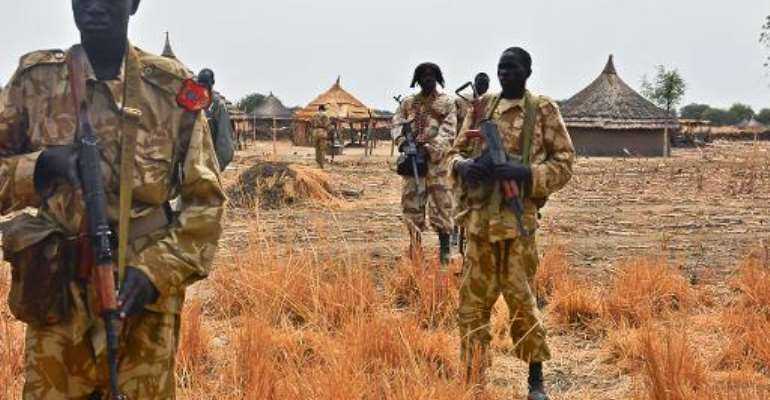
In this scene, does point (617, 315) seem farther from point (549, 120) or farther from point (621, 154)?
point (621, 154)

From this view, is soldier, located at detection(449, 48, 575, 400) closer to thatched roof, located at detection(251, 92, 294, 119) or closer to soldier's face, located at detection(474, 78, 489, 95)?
soldier's face, located at detection(474, 78, 489, 95)

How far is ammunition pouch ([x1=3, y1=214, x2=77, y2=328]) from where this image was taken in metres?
1.75

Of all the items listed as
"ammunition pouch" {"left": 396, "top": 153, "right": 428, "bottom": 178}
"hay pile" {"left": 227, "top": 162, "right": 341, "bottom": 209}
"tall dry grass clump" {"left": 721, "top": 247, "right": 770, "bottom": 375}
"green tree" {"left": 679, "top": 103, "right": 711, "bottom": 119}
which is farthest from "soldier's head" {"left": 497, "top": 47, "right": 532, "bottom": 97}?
"green tree" {"left": 679, "top": 103, "right": 711, "bottom": 119}

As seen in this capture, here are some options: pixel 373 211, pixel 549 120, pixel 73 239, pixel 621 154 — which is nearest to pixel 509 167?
pixel 549 120

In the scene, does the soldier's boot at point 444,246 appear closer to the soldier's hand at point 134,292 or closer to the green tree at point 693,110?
the soldier's hand at point 134,292

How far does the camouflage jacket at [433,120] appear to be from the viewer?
5.87 meters

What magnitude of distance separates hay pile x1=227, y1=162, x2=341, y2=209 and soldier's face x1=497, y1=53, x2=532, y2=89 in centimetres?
705

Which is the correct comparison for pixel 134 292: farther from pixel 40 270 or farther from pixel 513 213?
pixel 513 213

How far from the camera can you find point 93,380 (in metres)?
1.85

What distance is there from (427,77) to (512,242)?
2.64 m

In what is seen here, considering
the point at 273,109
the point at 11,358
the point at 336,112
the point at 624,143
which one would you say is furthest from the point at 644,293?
the point at 273,109

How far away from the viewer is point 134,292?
1734mm

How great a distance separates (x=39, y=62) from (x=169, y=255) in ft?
1.81

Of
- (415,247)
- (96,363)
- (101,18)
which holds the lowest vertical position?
(415,247)
